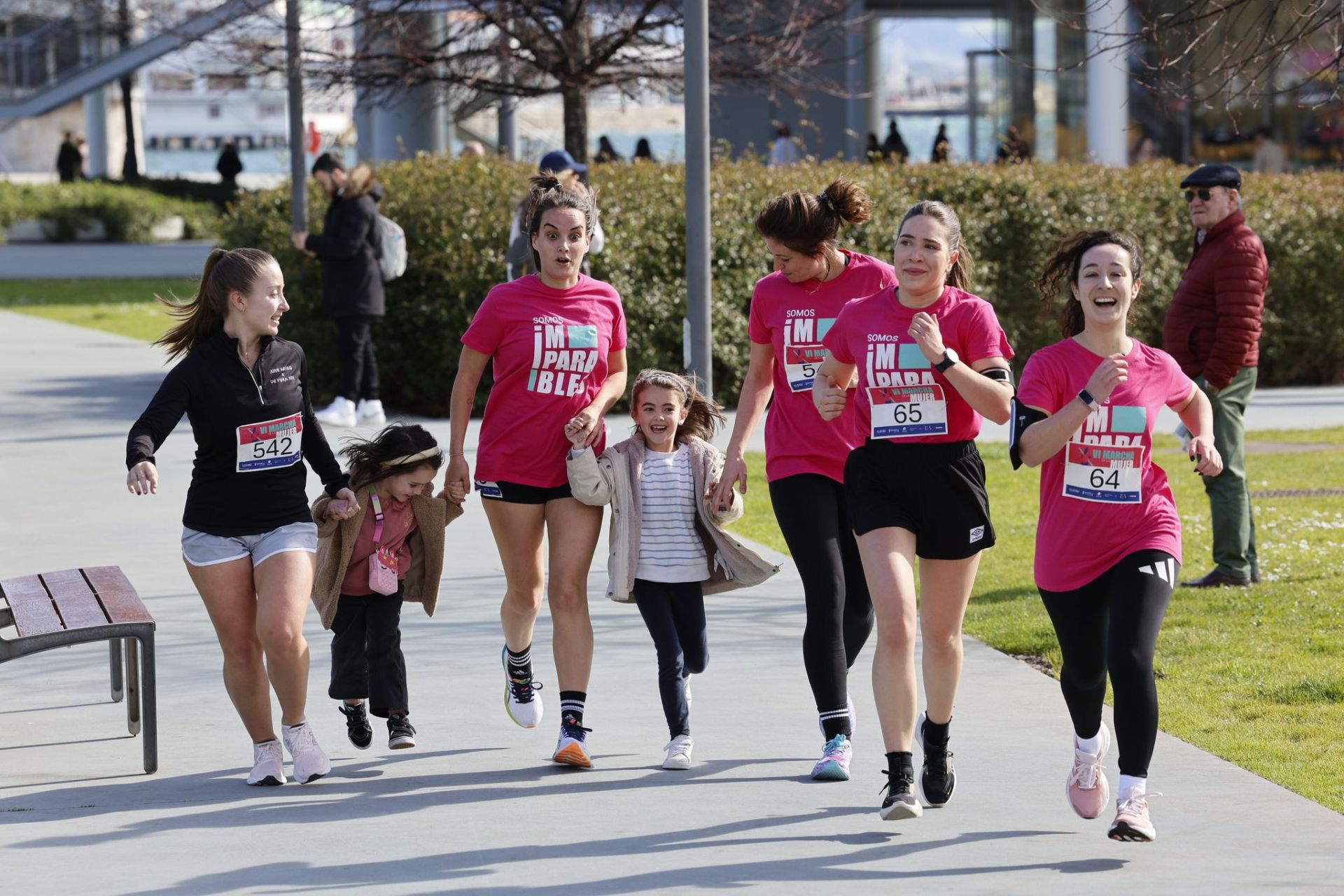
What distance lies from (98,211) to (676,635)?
37.9 meters

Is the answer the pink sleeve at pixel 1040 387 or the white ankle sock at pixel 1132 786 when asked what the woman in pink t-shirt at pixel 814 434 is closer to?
the pink sleeve at pixel 1040 387

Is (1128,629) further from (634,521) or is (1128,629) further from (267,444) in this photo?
(267,444)

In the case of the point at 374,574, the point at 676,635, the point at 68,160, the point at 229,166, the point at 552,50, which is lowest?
the point at 676,635

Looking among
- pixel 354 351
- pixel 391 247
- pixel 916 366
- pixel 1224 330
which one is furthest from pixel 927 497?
pixel 354 351

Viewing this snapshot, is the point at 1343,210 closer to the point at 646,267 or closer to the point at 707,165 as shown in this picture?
the point at 646,267

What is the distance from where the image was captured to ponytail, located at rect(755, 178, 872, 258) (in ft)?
17.6

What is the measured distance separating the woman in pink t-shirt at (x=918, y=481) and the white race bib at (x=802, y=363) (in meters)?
0.40

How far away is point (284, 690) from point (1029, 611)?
3594mm

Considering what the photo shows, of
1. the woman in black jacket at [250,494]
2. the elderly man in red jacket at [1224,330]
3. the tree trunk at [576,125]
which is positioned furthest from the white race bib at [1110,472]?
the tree trunk at [576,125]

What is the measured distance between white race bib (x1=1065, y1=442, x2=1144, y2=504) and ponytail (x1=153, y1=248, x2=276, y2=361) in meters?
2.38

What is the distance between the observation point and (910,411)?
16.2ft

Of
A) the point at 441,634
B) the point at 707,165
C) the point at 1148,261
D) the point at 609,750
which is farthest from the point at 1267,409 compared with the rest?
the point at 609,750

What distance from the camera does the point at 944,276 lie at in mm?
4980

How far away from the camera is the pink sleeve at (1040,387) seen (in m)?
4.67
